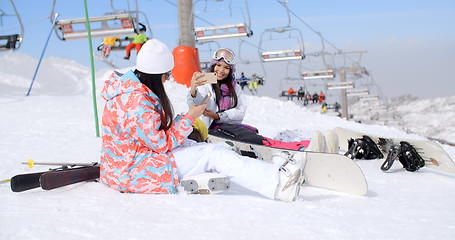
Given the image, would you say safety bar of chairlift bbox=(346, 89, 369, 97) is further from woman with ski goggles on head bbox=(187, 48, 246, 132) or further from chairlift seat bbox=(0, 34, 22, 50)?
woman with ski goggles on head bbox=(187, 48, 246, 132)

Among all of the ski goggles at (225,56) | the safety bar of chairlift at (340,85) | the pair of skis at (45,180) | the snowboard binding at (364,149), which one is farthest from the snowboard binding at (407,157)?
the safety bar of chairlift at (340,85)

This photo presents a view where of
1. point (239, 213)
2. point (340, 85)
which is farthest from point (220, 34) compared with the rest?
point (340, 85)

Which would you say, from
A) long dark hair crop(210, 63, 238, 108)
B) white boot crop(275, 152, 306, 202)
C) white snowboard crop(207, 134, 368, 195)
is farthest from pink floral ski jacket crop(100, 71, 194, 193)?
long dark hair crop(210, 63, 238, 108)

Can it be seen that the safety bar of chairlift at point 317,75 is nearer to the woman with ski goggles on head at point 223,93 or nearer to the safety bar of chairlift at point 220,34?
the safety bar of chairlift at point 220,34

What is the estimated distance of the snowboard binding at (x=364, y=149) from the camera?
3.76 m

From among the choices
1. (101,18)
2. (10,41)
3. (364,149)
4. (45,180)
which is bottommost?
(364,149)

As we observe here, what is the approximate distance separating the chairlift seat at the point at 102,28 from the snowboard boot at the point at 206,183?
6.46 metres

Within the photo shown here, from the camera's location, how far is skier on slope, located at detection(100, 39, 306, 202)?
2.17m

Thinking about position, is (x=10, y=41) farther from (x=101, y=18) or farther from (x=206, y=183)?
(x=206, y=183)

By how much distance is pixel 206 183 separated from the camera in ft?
7.46

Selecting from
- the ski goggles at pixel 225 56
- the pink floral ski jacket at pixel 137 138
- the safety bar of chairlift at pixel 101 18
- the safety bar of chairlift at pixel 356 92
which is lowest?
the safety bar of chairlift at pixel 356 92

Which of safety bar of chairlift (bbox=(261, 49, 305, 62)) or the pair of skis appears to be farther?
safety bar of chairlift (bbox=(261, 49, 305, 62))

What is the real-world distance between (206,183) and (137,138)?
0.46m

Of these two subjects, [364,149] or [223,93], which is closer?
[223,93]
